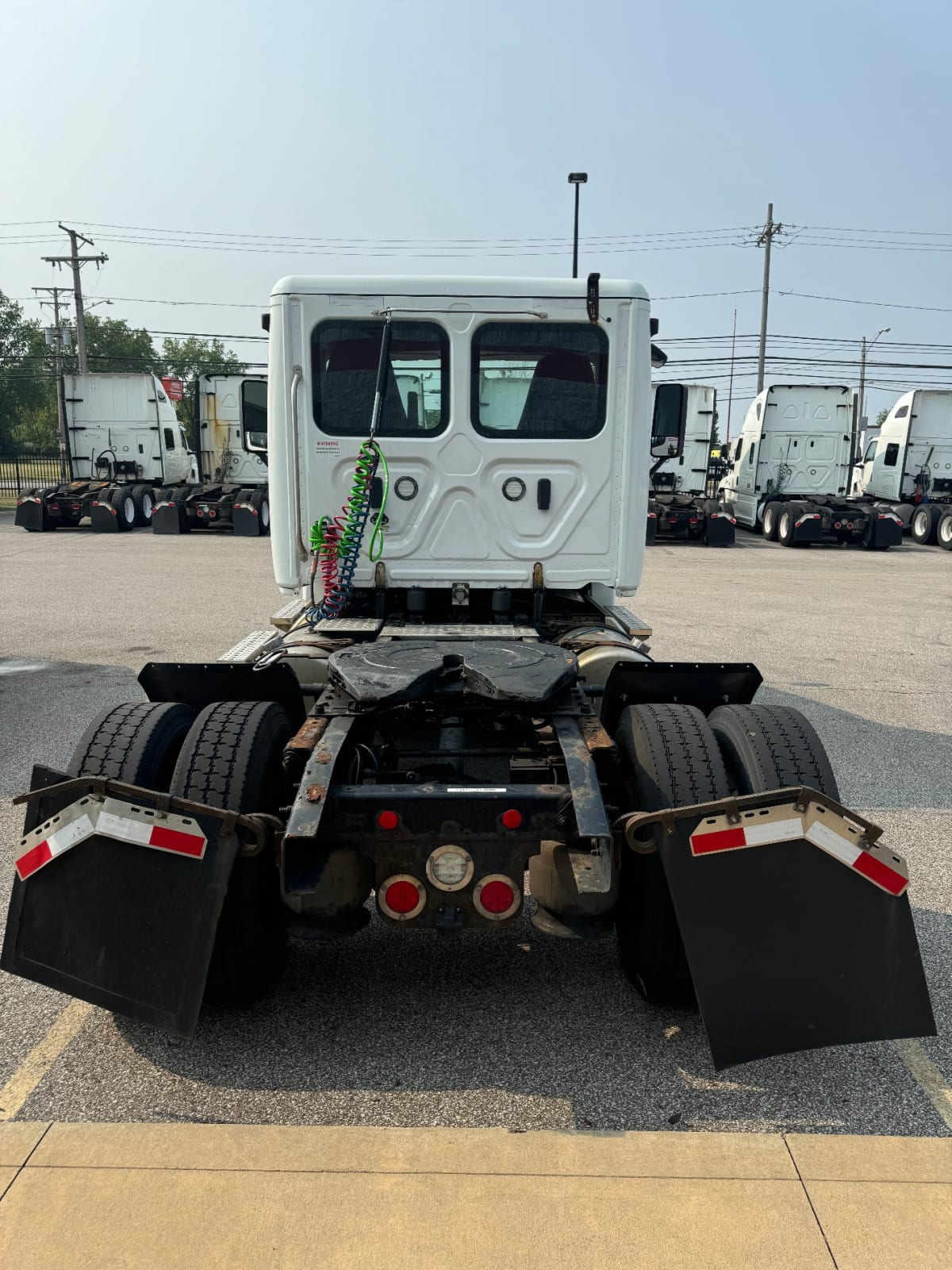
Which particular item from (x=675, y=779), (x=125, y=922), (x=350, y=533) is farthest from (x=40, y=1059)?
(x=350, y=533)

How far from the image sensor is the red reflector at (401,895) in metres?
2.94

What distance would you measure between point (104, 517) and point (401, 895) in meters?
21.0

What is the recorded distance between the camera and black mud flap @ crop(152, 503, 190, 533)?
21453mm

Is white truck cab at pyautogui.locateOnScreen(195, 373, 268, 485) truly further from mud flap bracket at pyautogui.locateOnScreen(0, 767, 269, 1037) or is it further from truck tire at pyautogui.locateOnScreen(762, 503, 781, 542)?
mud flap bracket at pyautogui.locateOnScreen(0, 767, 269, 1037)

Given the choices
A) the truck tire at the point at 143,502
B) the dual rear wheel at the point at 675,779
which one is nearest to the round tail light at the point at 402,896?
the dual rear wheel at the point at 675,779

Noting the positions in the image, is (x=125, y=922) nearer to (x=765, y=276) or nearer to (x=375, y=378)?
(x=375, y=378)

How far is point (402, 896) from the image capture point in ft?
9.68

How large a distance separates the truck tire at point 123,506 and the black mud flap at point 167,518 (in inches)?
35.5

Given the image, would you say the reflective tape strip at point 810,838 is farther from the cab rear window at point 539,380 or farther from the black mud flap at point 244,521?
the black mud flap at point 244,521

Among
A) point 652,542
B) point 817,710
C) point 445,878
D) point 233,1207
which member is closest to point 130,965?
point 233,1207

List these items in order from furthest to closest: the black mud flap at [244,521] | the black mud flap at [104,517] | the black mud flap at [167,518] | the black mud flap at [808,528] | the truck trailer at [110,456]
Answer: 1. the truck trailer at [110,456]
2. the black mud flap at [104,517]
3. the black mud flap at [167,518]
4. the black mud flap at [808,528]
5. the black mud flap at [244,521]

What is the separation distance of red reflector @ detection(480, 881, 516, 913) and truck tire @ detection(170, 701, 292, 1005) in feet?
2.36

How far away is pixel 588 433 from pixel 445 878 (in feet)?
10.0

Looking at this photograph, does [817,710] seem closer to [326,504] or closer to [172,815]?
[326,504]
